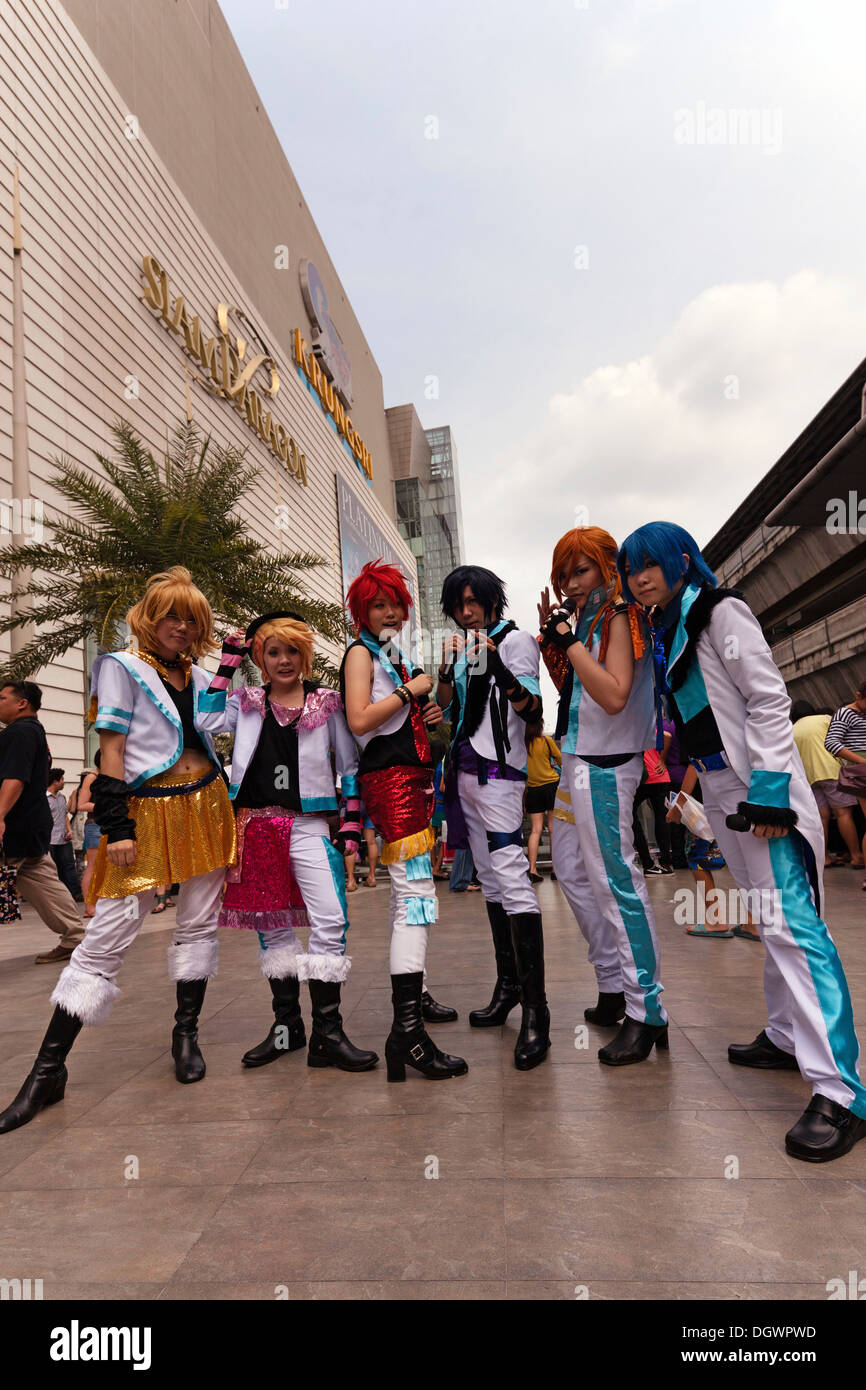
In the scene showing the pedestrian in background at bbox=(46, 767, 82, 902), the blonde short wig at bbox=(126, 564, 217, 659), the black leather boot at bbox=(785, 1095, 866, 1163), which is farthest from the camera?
the pedestrian in background at bbox=(46, 767, 82, 902)

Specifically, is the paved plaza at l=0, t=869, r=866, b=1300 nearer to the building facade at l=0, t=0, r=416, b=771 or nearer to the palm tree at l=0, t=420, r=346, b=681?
the palm tree at l=0, t=420, r=346, b=681

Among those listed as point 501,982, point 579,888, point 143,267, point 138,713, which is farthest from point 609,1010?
point 143,267

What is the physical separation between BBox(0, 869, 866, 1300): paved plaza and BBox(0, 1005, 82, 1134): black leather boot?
2.8 inches

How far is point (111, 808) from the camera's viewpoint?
286 centimetres

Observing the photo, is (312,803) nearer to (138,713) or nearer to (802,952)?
(138,713)

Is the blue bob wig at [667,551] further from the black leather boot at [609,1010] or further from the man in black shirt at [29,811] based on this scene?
the man in black shirt at [29,811]

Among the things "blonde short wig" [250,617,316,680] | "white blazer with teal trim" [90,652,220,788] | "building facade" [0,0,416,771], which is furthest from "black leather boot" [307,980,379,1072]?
"building facade" [0,0,416,771]

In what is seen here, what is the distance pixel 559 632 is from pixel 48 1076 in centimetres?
235

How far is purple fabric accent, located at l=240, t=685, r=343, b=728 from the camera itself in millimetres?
3230
